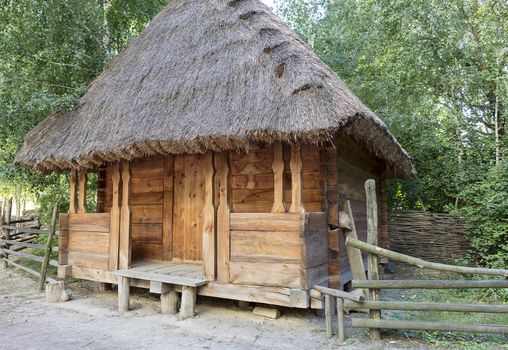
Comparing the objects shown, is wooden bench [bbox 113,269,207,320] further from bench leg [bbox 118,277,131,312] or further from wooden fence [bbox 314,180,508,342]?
wooden fence [bbox 314,180,508,342]

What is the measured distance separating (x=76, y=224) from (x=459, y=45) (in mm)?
11064

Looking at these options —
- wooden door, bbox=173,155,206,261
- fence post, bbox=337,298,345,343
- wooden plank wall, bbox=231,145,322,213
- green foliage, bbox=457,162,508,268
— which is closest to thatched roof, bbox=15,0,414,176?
wooden plank wall, bbox=231,145,322,213

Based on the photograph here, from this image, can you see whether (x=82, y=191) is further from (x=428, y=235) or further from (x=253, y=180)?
(x=428, y=235)

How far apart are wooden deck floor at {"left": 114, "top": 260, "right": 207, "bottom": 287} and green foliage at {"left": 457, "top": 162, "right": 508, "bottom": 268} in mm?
6417

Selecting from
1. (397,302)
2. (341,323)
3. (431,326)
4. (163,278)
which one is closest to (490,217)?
(431,326)

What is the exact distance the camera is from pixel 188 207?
20.6 ft

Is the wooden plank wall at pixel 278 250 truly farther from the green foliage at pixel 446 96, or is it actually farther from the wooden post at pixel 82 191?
the green foliage at pixel 446 96

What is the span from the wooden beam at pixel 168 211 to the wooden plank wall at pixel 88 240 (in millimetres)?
928

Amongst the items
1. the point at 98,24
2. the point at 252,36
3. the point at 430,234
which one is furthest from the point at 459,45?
the point at 98,24

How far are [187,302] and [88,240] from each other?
2542 millimetres

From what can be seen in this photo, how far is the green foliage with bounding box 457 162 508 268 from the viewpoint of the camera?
7.99 metres

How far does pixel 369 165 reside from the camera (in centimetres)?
790

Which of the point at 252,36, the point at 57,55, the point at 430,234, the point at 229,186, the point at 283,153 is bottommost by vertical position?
the point at 430,234

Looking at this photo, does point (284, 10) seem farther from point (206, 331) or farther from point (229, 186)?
point (206, 331)
